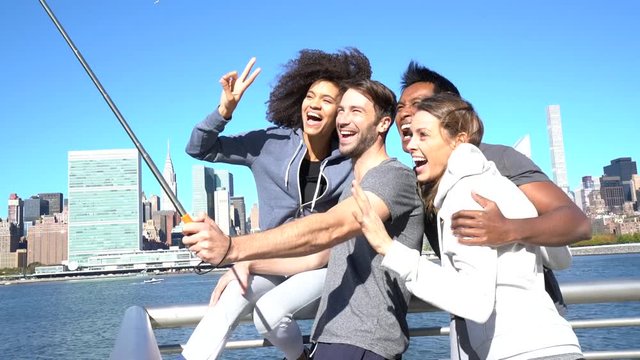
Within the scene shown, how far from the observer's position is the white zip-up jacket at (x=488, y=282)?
154 centimetres

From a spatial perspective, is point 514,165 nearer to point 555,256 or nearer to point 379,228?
point 555,256

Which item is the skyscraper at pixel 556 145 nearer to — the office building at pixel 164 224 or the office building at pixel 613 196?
the office building at pixel 613 196

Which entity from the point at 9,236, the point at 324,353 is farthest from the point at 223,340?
the point at 9,236

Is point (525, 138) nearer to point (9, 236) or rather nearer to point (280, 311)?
point (280, 311)

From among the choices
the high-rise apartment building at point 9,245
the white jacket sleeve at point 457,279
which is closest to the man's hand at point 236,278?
the white jacket sleeve at point 457,279

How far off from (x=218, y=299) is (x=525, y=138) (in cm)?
241

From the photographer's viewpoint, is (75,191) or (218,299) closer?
(218,299)

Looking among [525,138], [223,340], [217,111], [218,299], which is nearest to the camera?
[223,340]

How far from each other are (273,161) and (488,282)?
5.36 feet

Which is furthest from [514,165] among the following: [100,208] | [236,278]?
[100,208]

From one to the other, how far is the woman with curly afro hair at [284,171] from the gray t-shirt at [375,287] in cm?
32

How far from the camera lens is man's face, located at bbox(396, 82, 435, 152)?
2.50 meters

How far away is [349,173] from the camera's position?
9.33 feet

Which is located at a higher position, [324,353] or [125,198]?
[125,198]
